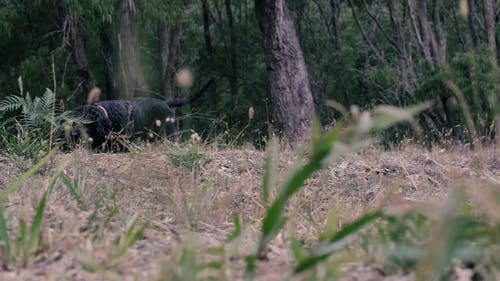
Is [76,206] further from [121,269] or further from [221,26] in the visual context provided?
[221,26]

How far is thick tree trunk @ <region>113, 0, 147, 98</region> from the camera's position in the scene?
16828 mm

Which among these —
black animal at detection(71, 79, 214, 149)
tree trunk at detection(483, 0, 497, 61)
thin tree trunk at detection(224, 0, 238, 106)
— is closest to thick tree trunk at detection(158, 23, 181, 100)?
thin tree trunk at detection(224, 0, 238, 106)

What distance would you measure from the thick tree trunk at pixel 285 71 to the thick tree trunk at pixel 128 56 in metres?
5.29

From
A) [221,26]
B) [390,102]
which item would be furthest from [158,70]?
[390,102]

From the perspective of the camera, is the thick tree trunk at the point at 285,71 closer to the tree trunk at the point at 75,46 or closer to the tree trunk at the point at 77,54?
the tree trunk at the point at 77,54

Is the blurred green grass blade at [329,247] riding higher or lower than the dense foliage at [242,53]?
higher

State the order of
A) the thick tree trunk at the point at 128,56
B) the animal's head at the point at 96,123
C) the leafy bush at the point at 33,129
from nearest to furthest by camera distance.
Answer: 1. the leafy bush at the point at 33,129
2. the animal's head at the point at 96,123
3. the thick tree trunk at the point at 128,56

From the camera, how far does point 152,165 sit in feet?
19.2

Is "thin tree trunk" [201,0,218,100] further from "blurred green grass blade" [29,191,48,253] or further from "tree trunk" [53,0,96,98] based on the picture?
"blurred green grass blade" [29,191,48,253]

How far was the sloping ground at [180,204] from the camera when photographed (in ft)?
9.09

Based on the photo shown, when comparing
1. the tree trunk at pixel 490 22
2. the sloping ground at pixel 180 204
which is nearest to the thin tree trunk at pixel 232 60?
the tree trunk at pixel 490 22

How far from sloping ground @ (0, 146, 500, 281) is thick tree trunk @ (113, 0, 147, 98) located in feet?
31.8

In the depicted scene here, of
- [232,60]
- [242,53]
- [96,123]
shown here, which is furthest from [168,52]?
[96,123]

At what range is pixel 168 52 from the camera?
2328 cm
